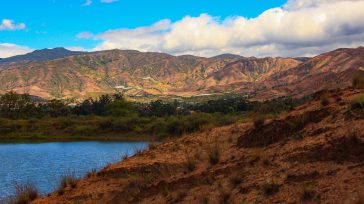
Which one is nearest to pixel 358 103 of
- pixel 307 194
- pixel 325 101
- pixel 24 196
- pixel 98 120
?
pixel 325 101

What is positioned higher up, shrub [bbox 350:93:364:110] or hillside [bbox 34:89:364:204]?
shrub [bbox 350:93:364:110]

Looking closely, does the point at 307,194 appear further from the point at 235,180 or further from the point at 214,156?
the point at 214,156

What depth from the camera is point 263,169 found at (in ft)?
38.1

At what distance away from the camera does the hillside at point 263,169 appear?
31.6ft

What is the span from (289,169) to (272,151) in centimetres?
219

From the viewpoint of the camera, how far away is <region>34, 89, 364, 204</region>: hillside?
963 centimetres

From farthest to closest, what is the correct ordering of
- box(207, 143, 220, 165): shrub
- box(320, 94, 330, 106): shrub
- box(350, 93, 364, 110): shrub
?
box(320, 94, 330, 106): shrub < box(207, 143, 220, 165): shrub < box(350, 93, 364, 110): shrub

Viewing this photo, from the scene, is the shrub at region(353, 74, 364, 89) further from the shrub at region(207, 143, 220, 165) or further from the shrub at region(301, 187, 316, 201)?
the shrub at region(301, 187, 316, 201)

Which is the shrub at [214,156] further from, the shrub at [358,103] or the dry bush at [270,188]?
→ the shrub at [358,103]

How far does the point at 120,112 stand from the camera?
11125 centimetres

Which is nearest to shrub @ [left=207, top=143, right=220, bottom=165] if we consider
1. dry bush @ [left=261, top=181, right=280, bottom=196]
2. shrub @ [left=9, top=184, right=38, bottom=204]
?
dry bush @ [left=261, top=181, right=280, bottom=196]

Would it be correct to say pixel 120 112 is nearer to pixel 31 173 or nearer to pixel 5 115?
pixel 5 115

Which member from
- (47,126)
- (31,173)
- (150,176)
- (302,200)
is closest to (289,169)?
(302,200)

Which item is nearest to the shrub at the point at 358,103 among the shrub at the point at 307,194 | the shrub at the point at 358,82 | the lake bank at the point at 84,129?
the shrub at the point at 358,82
